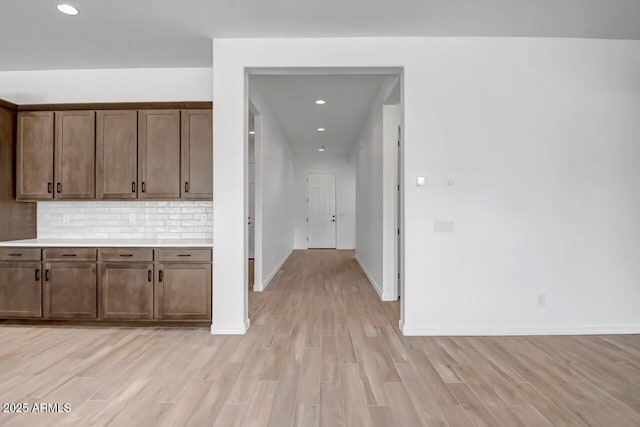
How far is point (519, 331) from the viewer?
11.5ft

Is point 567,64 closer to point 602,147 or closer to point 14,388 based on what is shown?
point 602,147

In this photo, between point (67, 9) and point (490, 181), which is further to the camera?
point (490, 181)

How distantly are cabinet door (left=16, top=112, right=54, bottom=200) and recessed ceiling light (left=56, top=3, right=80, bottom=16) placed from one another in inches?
54.7

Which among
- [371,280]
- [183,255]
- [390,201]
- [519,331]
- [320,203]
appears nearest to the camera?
[519,331]

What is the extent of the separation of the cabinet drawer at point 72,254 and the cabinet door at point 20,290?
207 mm

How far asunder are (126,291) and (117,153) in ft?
5.01

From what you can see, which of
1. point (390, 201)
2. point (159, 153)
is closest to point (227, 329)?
point (159, 153)

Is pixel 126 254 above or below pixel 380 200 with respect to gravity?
below

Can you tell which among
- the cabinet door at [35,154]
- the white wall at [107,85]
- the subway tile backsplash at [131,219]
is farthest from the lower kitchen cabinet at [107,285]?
the white wall at [107,85]

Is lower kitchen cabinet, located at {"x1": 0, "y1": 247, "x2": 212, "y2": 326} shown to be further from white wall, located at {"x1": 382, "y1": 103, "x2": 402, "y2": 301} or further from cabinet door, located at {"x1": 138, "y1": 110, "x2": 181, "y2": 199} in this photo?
white wall, located at {"x1": 382, "y1": 103, "x2": 402, "y2": 301}

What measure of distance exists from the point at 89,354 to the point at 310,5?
351 cm

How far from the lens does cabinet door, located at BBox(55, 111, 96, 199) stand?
395 cm

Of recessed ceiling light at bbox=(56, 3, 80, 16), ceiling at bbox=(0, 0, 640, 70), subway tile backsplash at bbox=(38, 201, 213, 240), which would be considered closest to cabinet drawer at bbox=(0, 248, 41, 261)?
subway tile backsplash at bbox=(38, 201, 213, 240)

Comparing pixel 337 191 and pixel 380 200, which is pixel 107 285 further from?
pixel 337 191
